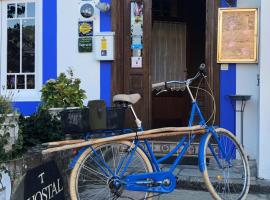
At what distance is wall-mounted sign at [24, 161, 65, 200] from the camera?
3.95 meters

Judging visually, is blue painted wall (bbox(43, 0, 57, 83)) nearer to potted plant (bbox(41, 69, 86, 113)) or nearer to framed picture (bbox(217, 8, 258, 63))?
potted plant (bbox(41, 69, 86, 113))

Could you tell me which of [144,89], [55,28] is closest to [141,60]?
[144,89]

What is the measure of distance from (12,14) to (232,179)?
16.4 ft

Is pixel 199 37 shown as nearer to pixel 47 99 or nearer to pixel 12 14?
pixel 12 14

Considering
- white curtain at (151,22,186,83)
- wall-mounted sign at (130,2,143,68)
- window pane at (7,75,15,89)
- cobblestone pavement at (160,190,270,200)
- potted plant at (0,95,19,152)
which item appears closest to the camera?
potted plant at (0,95,19,152)

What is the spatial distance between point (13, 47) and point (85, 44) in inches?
57.8

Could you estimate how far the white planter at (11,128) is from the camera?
403 cm

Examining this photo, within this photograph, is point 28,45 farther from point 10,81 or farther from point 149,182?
point 149,182

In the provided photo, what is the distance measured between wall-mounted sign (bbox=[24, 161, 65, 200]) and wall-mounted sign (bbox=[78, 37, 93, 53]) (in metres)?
3.14

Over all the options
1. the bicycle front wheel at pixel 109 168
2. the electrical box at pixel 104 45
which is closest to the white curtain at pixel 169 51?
the electrical box at pixel 104 45

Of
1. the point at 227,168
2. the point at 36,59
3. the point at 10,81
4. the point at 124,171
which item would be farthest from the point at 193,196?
the point at 10,81

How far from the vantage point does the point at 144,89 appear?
713 cm

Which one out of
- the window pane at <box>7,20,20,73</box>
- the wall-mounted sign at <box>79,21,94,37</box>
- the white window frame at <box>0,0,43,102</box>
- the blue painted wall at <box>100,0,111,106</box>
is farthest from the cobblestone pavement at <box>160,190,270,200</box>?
the window pane at <box>7,20,20,73</box>

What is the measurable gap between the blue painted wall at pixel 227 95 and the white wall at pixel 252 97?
0.24 feet
